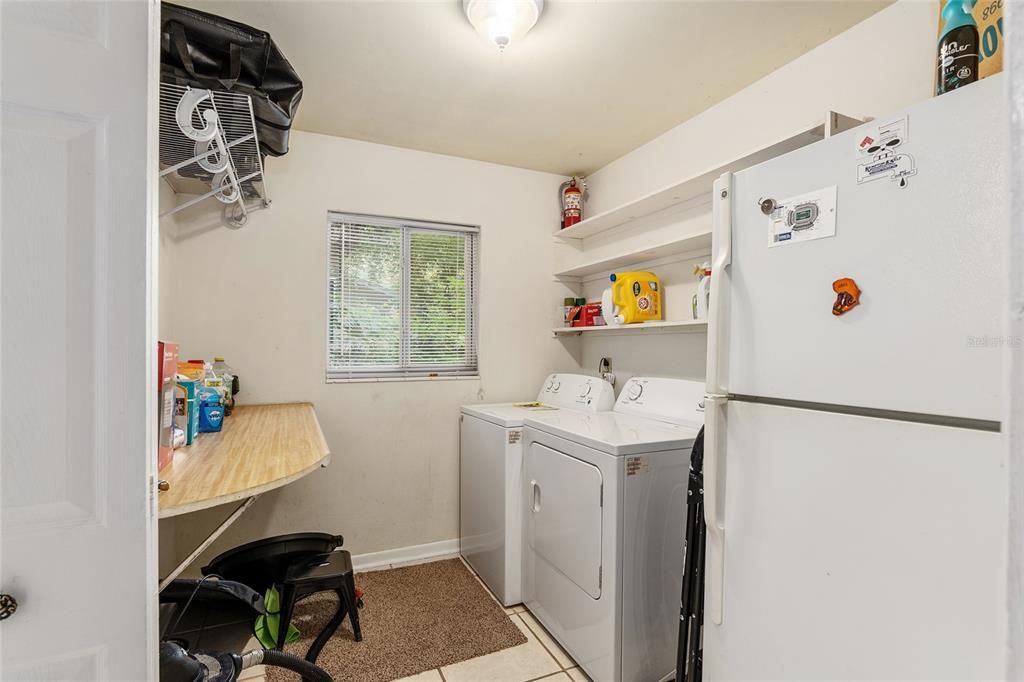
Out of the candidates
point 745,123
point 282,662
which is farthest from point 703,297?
point 282,662

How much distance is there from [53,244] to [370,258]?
225 centimetres

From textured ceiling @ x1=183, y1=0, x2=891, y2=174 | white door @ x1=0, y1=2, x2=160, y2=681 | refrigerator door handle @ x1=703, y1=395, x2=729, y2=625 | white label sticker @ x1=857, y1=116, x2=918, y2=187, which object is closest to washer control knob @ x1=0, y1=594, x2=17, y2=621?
white door @ x1=0, y1=2, x2=160, y2=681


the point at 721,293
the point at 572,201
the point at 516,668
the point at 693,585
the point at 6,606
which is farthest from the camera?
the point at 572,201

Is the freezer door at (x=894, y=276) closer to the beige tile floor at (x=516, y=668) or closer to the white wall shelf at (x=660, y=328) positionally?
the white wall shelf at (x=660, y=328)

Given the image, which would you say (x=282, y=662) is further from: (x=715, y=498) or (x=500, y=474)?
(x=500, y=474)

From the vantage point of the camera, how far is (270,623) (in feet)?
5.99

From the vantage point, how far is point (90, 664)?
0.74 metres

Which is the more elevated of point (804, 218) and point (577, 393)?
point (804, 218)

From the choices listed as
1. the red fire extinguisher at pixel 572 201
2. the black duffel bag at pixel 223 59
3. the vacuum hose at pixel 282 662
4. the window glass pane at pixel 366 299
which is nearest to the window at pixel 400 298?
the window glass pane at pixel 366 299

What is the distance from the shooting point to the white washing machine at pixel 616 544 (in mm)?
1765

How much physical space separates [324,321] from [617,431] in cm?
175

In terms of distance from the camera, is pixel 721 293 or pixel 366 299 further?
pixel 366 299

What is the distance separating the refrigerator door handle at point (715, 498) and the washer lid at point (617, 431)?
0.45 meters

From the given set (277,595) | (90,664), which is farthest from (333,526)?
(90,664)
